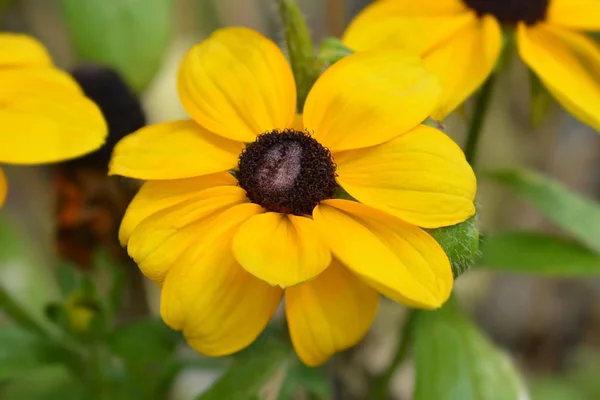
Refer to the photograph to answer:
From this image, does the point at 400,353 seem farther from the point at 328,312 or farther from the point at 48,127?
the point at 48,127

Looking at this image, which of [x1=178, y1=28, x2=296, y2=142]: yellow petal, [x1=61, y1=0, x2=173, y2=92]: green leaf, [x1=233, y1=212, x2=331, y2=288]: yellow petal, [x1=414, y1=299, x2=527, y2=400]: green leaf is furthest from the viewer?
[x1=61, y1=0, x2=173, y2=92]: green leaf

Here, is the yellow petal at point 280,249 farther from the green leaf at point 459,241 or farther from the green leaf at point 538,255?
the green leaf at point 538,255

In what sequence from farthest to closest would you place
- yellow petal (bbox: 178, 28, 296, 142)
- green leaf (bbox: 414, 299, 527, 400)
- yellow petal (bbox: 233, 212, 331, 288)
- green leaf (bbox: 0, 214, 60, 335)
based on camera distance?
green leaf (bbox: 0, 214, 60, 335) < green leaf (bbox: 414, 299, 527, 400) < yellow petal (bbox: 178, 28, 296, 142) < yellow petal (bbox: 233, 212, 331, 288)

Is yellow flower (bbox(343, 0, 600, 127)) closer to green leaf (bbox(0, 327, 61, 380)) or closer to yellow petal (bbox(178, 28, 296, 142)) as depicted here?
yellow petal (bbox(178, 28, 296, 142))

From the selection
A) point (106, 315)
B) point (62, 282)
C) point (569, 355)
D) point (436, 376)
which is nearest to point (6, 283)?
point (62, 282)

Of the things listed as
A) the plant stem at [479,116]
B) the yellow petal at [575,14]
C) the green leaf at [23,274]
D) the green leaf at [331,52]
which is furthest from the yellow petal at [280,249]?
the green leaf at [23,274]

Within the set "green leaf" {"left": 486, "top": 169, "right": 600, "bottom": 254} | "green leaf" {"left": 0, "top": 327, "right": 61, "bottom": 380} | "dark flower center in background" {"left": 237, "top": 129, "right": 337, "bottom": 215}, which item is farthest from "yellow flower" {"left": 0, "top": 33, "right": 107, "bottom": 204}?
"green leaf" {"left": 486, "top": 169, "right": 600, "bottom": 254}
